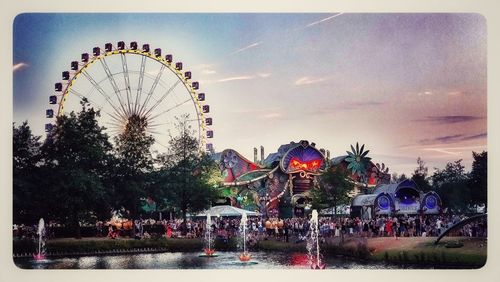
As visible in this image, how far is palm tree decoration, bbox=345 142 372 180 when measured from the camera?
23.1ft

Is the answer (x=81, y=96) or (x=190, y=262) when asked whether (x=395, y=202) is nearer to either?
(x=190, y=262)

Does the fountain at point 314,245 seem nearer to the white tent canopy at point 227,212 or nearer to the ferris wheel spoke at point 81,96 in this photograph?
the white tent canopy at point 227,212

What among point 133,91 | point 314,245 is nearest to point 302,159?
point 314,245

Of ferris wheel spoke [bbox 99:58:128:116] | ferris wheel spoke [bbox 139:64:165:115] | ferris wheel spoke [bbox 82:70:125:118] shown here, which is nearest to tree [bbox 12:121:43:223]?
ferris wheel spoke [bbox 82:70:125:118]

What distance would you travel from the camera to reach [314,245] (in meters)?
7.08

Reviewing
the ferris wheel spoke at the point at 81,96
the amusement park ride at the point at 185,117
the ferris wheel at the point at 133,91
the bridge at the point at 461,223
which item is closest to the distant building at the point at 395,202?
the amusement park ride at the point at 185,117

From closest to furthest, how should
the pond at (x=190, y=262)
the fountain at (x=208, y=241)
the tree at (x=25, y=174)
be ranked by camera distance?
the tree at (x=25, y=174), the pond at (x=190, y=262), the fountain at (x=208, y=241)

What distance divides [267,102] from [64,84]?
165cm

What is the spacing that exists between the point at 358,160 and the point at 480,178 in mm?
983

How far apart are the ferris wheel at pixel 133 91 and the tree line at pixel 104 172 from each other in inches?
2.4

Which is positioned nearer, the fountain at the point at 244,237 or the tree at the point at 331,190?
the fountain at the point at 244,237

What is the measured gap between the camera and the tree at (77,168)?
23.2 ft

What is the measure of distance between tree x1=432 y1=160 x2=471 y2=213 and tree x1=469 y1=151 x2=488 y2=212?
2.2 inches
